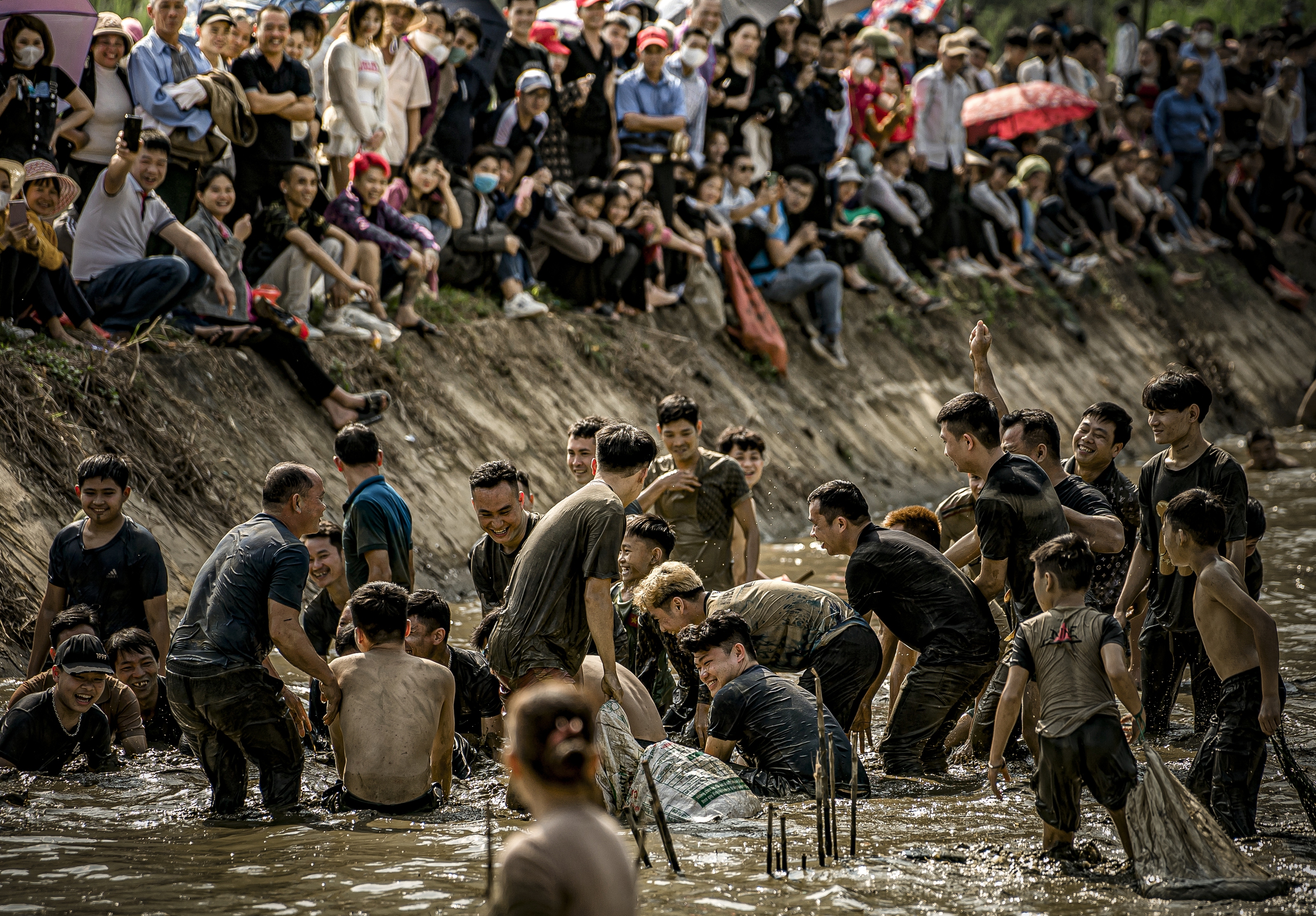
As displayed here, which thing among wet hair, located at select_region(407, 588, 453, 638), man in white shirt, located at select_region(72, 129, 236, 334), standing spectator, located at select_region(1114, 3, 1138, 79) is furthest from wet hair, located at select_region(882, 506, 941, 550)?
standing spectator, located at select_region(1114, 3, 1138, 79)

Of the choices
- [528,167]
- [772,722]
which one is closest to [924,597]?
[772,722]

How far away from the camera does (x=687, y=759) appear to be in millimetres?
6594

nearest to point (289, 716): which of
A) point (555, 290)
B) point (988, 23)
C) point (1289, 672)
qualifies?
point (1289, 672)

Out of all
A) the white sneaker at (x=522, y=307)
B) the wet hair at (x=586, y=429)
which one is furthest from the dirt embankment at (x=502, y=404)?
the wet hair at (x=586, y=429)

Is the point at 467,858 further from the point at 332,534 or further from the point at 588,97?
the point at 588,97

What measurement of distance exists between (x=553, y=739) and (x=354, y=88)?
988cm

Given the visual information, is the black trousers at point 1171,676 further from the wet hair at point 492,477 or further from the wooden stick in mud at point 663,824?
the wet hair at point 492,477

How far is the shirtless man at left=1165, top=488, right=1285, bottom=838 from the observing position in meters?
6.28

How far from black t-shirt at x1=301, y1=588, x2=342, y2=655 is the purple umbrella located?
4780mm

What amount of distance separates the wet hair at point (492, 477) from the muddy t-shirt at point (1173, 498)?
3.27m

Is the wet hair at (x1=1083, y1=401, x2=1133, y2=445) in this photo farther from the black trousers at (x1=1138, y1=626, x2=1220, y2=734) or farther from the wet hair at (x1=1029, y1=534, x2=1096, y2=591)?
the wet hair at (x1=1029, y1=534, x2=1096, y2=591)

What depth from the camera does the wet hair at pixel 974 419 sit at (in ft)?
23.4

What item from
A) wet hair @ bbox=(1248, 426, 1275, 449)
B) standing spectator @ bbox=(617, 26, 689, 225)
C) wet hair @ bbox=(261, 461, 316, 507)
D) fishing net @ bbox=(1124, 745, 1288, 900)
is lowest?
fishing net @ bbox=(1124, 745, 1288, 900)

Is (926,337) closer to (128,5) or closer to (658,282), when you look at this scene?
(658,282)
